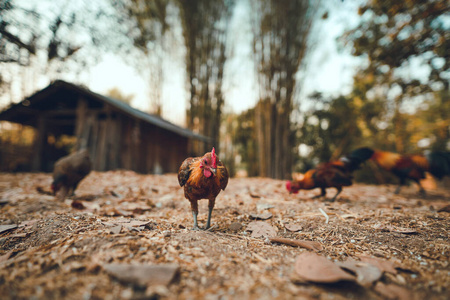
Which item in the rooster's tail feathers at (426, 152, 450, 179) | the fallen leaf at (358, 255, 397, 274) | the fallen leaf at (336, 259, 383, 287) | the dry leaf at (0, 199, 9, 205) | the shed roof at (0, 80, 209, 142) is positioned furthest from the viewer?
the shed roof at (0, 80, 209, 142)

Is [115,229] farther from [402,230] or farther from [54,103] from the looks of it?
[54,103]

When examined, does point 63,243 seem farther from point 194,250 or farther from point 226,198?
point 226,198

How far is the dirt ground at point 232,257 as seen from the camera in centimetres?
132

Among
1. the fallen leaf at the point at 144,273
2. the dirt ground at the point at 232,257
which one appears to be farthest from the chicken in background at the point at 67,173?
the fallen leaf at the point at 144,273

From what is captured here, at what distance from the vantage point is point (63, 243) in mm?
1839

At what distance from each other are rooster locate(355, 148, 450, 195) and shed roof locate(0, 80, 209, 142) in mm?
7209

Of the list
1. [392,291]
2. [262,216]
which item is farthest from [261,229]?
[392,291]

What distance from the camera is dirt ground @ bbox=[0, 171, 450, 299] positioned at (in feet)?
4.33

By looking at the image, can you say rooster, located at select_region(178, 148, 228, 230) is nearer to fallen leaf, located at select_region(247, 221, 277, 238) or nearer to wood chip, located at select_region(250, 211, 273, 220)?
fallen leaf, located at select_region(247, 221, 277, 238)

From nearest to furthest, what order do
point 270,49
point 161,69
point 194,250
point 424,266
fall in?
1. point 424,266
2. point 194,250
3. point 270,49
4. point 161,69

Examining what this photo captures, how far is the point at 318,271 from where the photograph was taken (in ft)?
4.84

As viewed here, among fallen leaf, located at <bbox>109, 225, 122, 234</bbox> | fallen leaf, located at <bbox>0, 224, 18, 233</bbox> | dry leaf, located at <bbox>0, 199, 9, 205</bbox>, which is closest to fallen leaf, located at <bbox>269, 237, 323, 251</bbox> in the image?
fallen leaf, located at <bbox>109, 225, 122, 234</bbox>

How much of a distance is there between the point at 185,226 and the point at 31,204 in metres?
2.88

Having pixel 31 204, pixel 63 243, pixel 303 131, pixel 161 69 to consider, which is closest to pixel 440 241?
pixel 63 243
